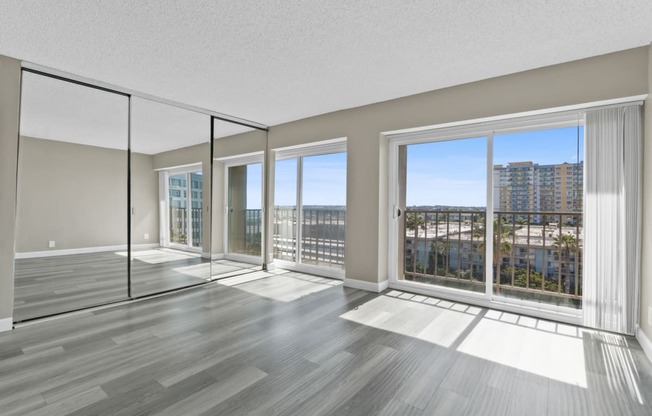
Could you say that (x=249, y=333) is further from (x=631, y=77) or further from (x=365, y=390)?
(x=631, y=77)

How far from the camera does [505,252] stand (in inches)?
141

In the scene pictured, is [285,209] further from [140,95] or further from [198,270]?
[140,95]

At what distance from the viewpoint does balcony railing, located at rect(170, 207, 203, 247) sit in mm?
4273

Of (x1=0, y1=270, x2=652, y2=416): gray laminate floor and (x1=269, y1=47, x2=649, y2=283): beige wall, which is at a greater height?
(x1=269, y1=47, x2=649, y2=283): beige wall

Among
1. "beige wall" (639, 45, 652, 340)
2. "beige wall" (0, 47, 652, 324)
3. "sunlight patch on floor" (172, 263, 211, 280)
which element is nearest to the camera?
"beige wall" (639, 45, 652, 340)

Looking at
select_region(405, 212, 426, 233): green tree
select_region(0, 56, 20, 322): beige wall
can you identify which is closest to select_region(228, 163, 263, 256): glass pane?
select_region(405, 212, 426, 233): green tree

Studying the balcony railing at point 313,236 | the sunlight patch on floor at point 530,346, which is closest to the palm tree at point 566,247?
the sunlight patch on floor at point 530,346

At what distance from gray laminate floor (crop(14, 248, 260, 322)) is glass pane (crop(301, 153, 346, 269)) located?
5.21 ft

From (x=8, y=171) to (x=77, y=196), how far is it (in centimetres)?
70

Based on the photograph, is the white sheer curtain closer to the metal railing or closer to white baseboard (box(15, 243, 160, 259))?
the metal railing

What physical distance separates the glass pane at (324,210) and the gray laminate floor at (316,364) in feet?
5.25

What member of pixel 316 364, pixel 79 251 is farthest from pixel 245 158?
pixel 316 364

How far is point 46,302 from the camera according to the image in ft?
→ 10.4

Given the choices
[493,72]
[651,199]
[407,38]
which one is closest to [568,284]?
[651,199]
